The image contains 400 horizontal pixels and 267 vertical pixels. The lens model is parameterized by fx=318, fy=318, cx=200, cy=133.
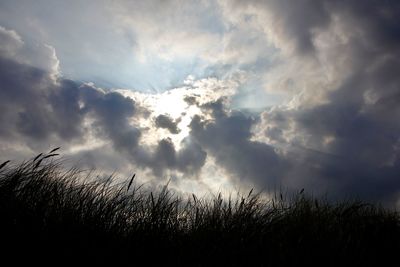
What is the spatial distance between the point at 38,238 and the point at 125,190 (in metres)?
2.08

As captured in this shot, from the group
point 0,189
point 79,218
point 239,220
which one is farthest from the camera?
point 239,220

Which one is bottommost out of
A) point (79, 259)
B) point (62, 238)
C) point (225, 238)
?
point (79, 259)

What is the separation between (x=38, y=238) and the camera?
3568 mm

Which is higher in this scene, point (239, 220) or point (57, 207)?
point (239, 220)

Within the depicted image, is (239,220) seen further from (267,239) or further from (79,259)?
(79,259)

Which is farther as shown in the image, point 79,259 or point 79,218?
point 79,218

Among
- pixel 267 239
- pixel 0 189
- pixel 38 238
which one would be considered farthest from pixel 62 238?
pixel 267 239

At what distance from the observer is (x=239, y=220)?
208 inches

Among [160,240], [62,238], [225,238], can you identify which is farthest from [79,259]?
[225,238]

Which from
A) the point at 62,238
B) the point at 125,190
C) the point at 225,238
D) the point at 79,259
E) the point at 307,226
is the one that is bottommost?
the point at 79,259

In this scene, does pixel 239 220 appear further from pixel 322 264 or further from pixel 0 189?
pixel 0 189

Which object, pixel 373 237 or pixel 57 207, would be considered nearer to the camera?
pixel 57 207

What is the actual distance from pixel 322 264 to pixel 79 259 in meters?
2.72

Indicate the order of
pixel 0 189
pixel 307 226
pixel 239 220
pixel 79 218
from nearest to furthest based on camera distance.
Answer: pixel 0 189 < pixel 79 218 < pixel 307 226 < pixel 239 220
